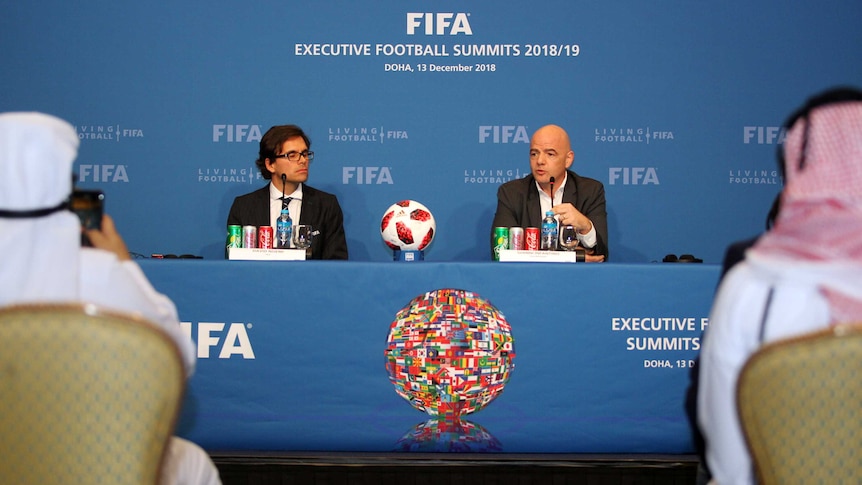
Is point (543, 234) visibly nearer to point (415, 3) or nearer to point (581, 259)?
point (581, 259)

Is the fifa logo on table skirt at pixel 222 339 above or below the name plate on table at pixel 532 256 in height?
below

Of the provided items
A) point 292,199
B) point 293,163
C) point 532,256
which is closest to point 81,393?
point 532,256

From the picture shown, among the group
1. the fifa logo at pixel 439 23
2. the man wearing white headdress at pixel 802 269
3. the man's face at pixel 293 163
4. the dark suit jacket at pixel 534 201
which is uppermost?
the fifa logo at pixel 439 23

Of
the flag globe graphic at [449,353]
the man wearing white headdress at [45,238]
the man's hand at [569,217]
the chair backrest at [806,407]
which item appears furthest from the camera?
the man's hand at [569,217]

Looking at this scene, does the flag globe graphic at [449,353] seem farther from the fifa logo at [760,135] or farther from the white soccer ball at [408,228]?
the fifa logo at [760,135]

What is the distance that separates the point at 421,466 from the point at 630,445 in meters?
0.65

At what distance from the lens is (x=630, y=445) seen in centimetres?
256

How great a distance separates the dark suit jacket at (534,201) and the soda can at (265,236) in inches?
43.1

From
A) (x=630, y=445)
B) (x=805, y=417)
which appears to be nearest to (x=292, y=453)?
(x=630, y=445)

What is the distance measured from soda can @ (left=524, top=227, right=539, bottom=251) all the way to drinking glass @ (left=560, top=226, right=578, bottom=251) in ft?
0.50

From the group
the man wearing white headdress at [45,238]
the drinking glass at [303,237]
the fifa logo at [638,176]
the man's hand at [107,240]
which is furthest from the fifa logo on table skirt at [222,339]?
the fifa logo at [638,176]

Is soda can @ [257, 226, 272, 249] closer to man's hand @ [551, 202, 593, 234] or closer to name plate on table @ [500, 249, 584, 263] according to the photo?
name plate on table @ [500, 249, 584, 263]

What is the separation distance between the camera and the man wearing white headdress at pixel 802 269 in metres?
1.14

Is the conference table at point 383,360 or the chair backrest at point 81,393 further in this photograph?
the conference table at point 383,360
